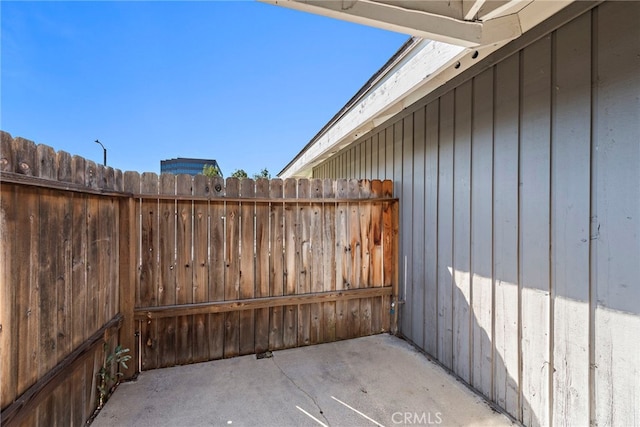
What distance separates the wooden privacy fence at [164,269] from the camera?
3.89 feet

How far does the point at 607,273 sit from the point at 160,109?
1084 cm

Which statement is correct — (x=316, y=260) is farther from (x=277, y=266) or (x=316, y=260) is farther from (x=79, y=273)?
(x=79, y=273)

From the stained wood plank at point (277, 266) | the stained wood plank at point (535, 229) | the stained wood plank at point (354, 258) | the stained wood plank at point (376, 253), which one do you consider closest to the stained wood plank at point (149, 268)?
the stained wood plank at point (277, 266)

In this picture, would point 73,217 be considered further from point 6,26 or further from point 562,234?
point 562,234

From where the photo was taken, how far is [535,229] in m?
1.63

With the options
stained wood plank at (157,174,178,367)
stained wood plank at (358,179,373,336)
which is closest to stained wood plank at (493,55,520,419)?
stained wood plank at (358,179,373,336)

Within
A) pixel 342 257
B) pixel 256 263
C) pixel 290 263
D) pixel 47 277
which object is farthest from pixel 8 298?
pixel 342 257

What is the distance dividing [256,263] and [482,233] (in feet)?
6.57

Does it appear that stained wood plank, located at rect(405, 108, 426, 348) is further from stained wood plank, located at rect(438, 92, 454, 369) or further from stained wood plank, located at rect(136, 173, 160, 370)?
stained wood plank, located at rect(136, 173, 160, 370)

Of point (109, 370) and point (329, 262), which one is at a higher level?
point (329, 262)

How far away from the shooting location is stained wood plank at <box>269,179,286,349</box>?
2.70 metres

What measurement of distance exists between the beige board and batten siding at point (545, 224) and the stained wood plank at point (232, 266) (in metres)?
1.89

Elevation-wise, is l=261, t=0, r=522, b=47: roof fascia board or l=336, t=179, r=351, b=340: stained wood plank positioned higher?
l=261, t=0, r=522, b=47: roof fascia board

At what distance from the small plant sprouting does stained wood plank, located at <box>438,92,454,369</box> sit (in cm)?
269
